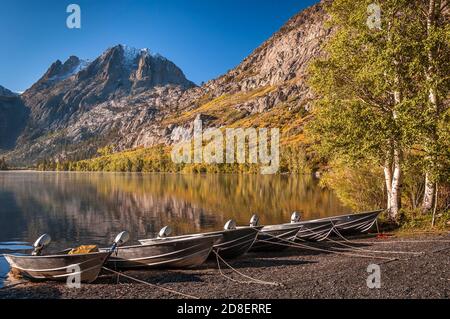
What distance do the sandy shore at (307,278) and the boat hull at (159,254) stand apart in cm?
50

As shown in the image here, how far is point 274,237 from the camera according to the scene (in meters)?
26.5

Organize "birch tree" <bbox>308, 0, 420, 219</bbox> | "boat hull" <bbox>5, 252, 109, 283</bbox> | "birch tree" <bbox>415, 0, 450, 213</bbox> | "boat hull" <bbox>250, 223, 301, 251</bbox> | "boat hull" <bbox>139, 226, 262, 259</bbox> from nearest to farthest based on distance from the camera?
"boat hull" <bbox>5, 252, 109, 283</bbox>, "boat hull" <bbox>139, 226, 262, 259</bbox>, "birch tree" <bbox>415, 0, 450, 213</bbox>, "birch tree" <bbox>308, 0, 420, 219</bbox>, "boat hull" <bbox>250, 223, 301, 251</bbox>

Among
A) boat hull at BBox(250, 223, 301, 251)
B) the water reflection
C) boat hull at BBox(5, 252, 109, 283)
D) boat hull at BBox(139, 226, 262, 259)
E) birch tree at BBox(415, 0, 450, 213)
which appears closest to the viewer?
boat hull at BBox(5, 252, 109, 283)

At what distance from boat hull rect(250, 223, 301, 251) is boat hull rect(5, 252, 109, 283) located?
35.7 feet

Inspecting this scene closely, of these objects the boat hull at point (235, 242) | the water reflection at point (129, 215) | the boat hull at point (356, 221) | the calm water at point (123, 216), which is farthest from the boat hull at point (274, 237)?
the water reflection at point (129, 215)

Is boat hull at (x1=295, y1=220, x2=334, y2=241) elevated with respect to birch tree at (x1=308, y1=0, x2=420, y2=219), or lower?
lower

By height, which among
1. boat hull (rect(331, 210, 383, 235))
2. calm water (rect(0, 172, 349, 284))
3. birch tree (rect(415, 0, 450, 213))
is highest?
birch tree (rect(415, 0, 450, 213))

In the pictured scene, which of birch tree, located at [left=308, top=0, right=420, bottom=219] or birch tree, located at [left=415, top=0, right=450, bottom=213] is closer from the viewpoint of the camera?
birch tree, located at [left=415, top=0, right=450, bottom=213]

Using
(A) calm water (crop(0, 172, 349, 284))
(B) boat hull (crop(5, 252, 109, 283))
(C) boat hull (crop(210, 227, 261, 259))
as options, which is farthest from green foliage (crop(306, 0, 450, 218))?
(A) calm water (crop(0, 172, 349, 284))

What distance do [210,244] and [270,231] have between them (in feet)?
21.0

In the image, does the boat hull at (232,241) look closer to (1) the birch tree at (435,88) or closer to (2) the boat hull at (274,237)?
(2) the boat hull at (274,237)

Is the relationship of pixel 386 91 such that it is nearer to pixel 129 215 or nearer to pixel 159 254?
pixel 159 254

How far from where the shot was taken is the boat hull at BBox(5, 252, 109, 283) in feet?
62.2

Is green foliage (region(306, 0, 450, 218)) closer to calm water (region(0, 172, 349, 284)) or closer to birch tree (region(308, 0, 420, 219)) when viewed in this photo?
birch tree (region(308, 0, 420, 219))
